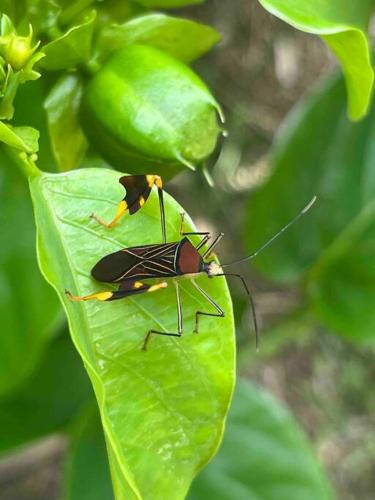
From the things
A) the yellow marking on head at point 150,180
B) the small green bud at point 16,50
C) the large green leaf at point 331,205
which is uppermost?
the small green bud at point 16,50

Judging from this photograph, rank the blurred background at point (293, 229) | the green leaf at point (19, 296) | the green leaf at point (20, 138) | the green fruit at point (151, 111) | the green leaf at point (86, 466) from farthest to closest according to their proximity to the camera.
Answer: the blurred background at point (293, 229) → the green leaf at point (86, 466) → the green leaf at point (19, 296) → the green fruit at point (151, 111) → the green leaf at point (20, 138)

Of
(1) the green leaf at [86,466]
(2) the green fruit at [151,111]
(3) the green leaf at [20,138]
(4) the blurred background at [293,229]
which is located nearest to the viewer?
(3) the green leaf at [20,138]

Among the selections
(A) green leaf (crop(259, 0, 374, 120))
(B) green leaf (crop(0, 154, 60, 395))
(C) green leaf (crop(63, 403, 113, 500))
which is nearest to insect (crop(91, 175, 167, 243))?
(A) green leaf (crop(259, 0, 374, 120))

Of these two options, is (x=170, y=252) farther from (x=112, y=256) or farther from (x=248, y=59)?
(x=248, y=59)

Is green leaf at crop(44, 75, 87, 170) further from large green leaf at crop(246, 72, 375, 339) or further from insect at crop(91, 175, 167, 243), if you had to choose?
large green leaf at crop(246, 72, 375, 339)

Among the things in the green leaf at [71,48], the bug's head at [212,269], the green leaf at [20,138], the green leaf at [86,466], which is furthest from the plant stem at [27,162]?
the green leaf at [86,466]

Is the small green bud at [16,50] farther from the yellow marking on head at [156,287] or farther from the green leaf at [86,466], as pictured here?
the green leaf at [86,466]
